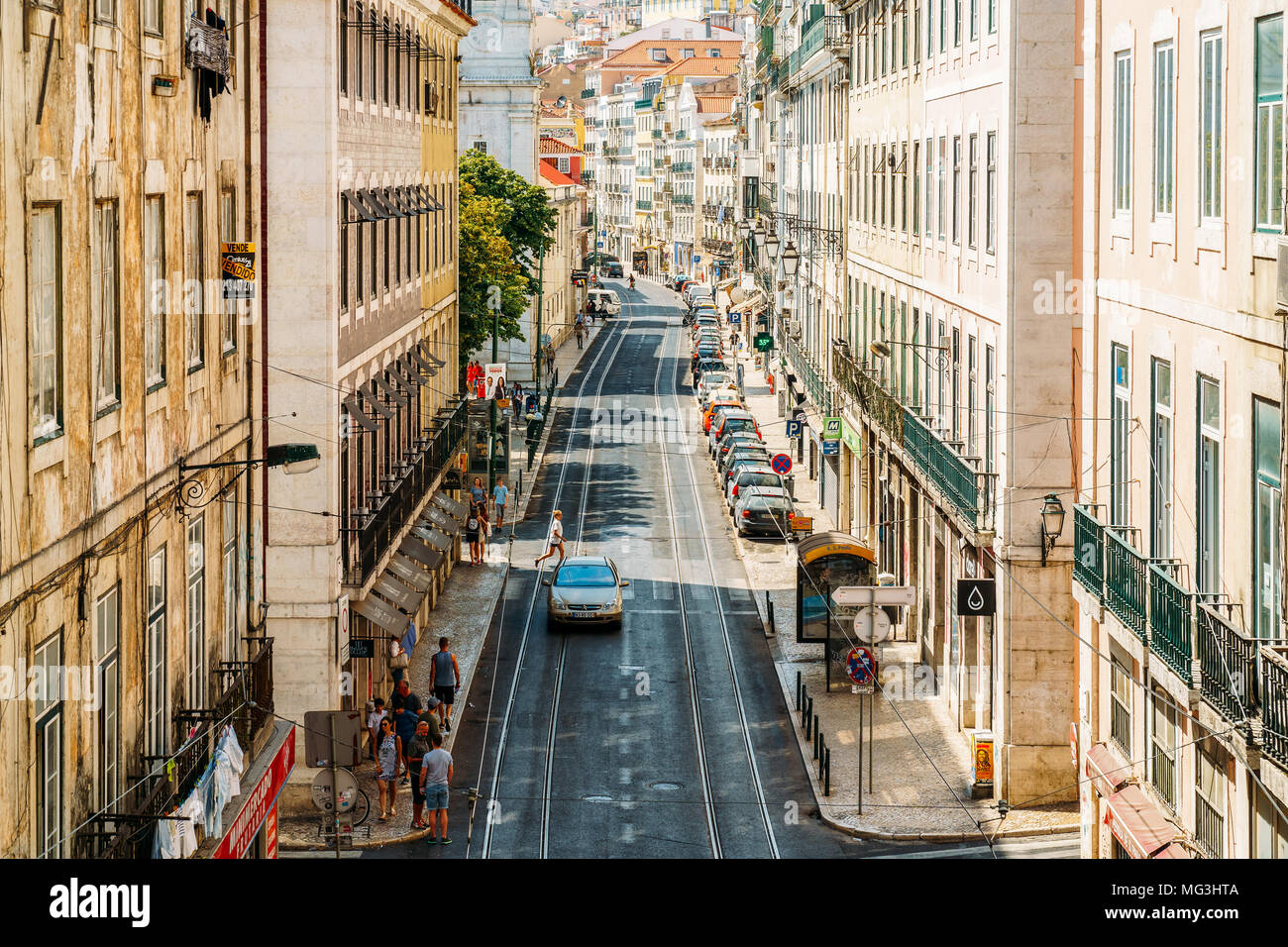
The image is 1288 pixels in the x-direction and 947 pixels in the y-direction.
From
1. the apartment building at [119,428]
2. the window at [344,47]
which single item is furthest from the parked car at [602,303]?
the apartment building at [119,428]

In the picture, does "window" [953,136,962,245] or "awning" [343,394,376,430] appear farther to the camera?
"window" [953,136,962,245]

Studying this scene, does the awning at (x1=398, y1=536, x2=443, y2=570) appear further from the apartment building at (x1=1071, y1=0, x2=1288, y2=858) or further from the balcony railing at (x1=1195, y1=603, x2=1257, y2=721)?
the balcony railing at (x1=1195, y1=603, x2=1257, y2=721)

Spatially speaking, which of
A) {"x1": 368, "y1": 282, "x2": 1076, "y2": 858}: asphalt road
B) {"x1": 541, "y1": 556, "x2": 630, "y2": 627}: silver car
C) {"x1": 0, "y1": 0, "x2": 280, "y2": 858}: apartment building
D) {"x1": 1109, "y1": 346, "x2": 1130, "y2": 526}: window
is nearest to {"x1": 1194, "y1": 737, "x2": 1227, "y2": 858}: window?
{"x1": 1109, "y1": 346, "x2": 1130, "y2": 526}: window

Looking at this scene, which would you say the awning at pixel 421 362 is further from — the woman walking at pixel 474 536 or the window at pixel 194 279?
the window at pixel 194 279

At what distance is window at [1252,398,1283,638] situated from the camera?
14.7 m

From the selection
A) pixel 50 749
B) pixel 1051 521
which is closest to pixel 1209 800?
pixel 1051 521

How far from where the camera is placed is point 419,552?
34562 millimetres

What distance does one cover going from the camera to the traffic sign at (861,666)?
3128cm

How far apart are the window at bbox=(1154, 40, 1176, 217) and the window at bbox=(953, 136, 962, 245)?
14255 millimetres

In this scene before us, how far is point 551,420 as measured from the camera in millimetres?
77062

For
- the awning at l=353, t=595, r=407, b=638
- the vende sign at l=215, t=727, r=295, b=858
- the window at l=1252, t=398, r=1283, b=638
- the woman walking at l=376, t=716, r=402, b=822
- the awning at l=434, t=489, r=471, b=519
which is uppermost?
the window at l=1252, t=398, r=1283, b=638

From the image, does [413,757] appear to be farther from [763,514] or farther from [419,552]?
[763,514]
